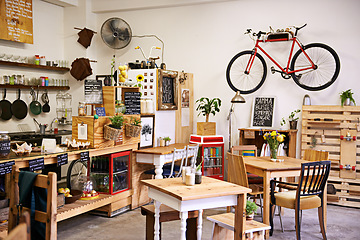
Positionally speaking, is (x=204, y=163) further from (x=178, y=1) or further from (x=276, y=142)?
(x=178, y=1)

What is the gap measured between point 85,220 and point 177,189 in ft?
7.54

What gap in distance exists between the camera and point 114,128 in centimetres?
499

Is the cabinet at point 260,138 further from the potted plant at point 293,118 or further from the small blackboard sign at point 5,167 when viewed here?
the small blackboard sign at point 5,167

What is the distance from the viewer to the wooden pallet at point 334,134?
608cm

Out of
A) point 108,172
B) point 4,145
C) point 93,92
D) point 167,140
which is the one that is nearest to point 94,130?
point 93,92

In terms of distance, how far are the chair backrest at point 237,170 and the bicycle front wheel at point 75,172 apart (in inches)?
78.9

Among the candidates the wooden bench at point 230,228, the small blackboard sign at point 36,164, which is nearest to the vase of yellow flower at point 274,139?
the wooden bench at point 230,228

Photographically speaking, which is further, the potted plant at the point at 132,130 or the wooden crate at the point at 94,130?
the potted plant at the point at 132,130

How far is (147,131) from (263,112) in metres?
2.31

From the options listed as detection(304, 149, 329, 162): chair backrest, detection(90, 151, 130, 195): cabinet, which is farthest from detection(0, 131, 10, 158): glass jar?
detection(304, 149, 329, 162): chair backrest

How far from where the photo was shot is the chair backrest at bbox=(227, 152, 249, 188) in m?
4.56

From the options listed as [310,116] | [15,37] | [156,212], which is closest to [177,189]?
[156,212]

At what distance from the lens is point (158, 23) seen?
7914mm

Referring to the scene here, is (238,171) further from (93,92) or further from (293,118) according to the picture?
(293,118)
